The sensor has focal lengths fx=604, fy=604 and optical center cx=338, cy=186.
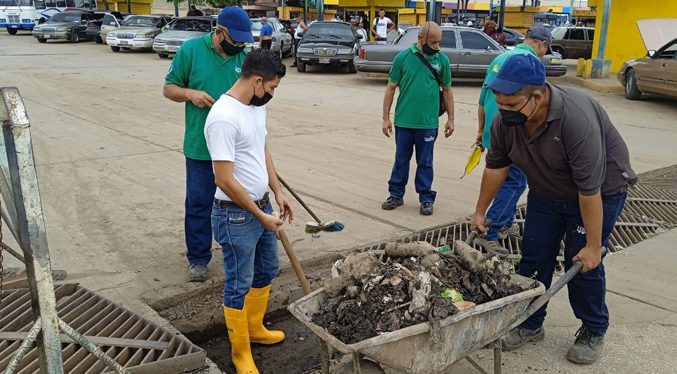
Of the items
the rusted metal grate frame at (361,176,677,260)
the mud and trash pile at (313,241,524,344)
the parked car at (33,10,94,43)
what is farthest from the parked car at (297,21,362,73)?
the mud and trash pile at (313,241,524,344)

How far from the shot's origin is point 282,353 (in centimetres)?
408

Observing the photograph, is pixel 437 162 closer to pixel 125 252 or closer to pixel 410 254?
pixel 125 252

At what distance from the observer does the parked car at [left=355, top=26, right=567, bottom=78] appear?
16.5 meters

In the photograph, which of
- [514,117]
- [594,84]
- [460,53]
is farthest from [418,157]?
[594,84]

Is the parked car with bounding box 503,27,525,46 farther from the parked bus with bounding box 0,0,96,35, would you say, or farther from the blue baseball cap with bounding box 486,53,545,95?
the parked bus with bounding box 0,0,96,35

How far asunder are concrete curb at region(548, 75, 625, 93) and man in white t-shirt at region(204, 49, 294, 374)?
15.0 m

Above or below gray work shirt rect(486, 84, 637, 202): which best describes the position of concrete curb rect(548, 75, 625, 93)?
below

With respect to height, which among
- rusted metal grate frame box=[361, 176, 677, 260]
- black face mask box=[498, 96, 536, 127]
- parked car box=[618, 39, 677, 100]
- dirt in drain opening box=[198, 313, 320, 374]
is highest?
black face mask box=[498, 96, 536, 127]

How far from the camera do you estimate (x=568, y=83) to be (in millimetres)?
17531

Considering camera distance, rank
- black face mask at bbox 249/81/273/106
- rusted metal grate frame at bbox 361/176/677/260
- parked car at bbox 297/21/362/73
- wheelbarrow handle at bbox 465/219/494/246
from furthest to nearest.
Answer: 1. parked car at bbox 297/21/362/73
2. rusted metal grate frame at bbox 361/176/677/260
3. wheelbarrow handle at bbox 465/219/494/246
4. black face mask at bbox 249/81/273/106

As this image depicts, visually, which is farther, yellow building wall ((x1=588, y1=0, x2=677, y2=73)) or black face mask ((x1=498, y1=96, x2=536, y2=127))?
yellow building wall ((x1=588, y1=0, x2=677, y2=73))

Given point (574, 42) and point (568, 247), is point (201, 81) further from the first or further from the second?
point (574, 42)

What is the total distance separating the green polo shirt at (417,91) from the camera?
6180mm

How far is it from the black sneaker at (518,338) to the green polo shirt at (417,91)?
2.73 meters
